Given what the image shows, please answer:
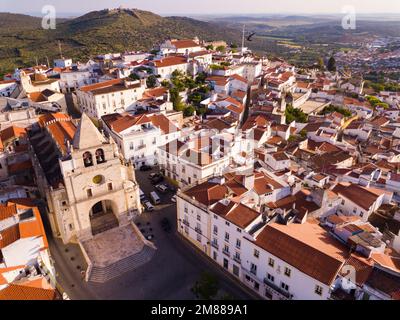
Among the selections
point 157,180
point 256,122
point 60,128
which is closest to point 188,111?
point 256,122

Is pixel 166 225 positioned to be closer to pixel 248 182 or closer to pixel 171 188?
pixel 171 188

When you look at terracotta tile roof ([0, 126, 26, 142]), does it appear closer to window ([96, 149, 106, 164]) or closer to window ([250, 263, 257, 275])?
window ([96, 149, 106, 164])

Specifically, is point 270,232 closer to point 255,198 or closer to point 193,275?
point 255,198

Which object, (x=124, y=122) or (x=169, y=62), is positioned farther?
(x=169, y=62)

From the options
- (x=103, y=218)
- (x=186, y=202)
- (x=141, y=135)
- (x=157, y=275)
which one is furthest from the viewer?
(x=141, y=135)

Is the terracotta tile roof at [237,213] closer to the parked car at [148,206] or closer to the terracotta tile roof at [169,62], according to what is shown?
the parked car at [148,206]

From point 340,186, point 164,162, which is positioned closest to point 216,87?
point 164,162

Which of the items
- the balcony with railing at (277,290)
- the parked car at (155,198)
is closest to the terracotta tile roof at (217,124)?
the parked car at (155,198)
